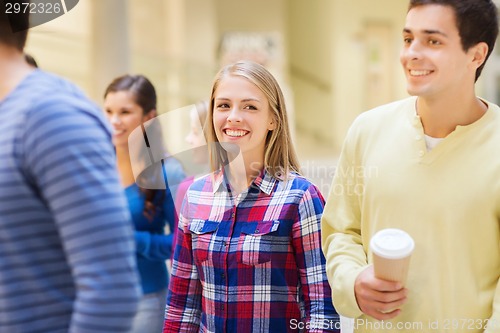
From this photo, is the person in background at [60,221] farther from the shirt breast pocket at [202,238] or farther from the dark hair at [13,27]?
the shirt breast pocket at [202,238]

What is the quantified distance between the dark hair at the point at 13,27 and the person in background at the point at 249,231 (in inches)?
23.5

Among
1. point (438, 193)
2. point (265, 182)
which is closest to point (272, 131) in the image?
point (265, 182)

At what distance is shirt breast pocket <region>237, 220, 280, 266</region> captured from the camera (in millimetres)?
1579

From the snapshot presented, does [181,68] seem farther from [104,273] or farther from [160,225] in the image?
[104,273]

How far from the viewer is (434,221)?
141cm

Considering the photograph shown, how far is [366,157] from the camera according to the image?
5.06ft

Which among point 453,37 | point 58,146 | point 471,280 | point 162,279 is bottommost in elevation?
point 162,279

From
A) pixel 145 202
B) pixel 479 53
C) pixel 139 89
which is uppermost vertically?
pixel 479 53

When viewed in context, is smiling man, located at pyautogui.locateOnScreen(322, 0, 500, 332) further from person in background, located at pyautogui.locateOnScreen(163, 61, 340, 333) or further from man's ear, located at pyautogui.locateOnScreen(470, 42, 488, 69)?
person in background, located at pyautogui.locateOnScreen(163, 61, 340, 333)

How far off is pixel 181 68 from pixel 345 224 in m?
8.79

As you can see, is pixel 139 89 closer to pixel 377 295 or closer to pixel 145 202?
pixel 145 202

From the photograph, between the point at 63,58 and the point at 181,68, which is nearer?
the point at 63,58

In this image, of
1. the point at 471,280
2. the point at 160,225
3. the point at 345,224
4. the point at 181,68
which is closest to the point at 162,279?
the point at 160,225

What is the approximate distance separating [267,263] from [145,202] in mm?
781
